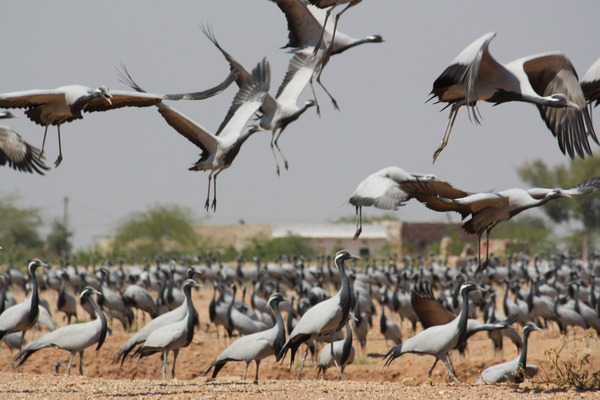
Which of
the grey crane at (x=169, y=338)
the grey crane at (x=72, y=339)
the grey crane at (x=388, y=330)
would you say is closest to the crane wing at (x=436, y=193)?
the grey crane at (x=169, y=338)

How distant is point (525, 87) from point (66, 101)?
14.3ft

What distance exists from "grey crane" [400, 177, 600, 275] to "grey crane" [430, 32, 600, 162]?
1.00ft

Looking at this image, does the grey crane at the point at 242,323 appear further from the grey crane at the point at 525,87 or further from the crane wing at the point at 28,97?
the grey crane at the point at 525,87

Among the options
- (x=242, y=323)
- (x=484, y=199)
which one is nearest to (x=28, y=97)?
(x=484, y=199)

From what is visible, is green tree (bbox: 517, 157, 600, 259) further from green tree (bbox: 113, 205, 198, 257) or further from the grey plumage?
the grey plumage

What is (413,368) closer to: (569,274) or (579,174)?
(569,274)

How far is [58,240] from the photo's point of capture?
53406mm

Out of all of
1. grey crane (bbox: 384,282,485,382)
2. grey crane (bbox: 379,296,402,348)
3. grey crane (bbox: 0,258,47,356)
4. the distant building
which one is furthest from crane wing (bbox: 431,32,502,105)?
the distant building

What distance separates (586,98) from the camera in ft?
27.1

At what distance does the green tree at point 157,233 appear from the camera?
5520 cm

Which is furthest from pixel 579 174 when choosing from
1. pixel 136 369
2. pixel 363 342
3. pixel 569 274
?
pixel 136 369

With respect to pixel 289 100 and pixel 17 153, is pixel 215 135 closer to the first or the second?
pixel 289 100

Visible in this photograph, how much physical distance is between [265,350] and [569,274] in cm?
1925

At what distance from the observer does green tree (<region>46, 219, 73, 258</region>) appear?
173 ft
